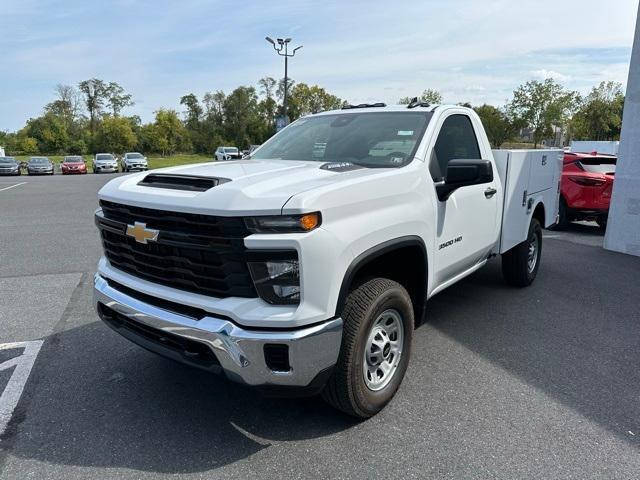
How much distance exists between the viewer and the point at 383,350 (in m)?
3.05

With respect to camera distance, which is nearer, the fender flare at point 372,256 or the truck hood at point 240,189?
the truck hood at point 240,189

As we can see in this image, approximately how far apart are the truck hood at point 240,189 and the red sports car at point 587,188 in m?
8.18

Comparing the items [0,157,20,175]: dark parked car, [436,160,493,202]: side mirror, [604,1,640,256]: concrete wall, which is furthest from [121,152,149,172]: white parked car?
[436,160,493,202]: side mirror

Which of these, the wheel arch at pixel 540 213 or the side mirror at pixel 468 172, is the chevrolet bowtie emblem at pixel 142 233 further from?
the wheel arch at pixel 540 213

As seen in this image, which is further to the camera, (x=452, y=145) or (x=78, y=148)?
(x=78, y=148)

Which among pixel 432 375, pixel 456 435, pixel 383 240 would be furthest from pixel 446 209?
pixel 456 435

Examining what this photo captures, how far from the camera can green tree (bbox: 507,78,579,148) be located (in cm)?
4228

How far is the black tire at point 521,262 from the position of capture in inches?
214

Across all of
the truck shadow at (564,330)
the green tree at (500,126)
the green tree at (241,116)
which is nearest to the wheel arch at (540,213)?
the truck shadow at (564,330)

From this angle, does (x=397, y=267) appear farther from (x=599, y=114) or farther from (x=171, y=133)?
(x=171, y=133)

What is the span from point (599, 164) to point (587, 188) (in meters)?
0.84

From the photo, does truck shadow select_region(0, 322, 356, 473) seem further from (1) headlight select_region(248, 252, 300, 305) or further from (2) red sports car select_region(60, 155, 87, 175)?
(2) red sports car select_region(60, 155, 87, 175)

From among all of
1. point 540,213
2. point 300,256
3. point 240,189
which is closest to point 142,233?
point 240,189

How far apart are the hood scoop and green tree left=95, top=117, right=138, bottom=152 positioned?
69417mm
